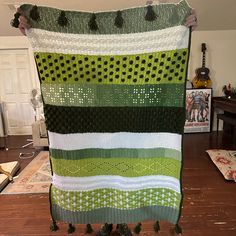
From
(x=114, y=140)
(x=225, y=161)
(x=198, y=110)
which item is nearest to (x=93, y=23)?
(x=114, y=140)

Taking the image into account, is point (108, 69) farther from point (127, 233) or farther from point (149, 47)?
point (127, 233)

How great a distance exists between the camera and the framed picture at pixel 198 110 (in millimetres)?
4020

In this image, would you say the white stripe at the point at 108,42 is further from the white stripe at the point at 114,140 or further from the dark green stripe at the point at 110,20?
the white stripe at the point at 114,140

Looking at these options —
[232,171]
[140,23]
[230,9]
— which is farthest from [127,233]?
[230,9]

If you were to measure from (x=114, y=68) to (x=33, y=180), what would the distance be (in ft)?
7.04

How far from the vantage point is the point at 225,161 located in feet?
9.05

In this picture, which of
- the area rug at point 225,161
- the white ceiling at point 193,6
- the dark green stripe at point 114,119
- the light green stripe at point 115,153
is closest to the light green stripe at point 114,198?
the light green stripe at point 115,153

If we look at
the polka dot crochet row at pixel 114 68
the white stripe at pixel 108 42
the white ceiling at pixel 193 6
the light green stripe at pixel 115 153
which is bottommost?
the light green stripe at pixel 115 153

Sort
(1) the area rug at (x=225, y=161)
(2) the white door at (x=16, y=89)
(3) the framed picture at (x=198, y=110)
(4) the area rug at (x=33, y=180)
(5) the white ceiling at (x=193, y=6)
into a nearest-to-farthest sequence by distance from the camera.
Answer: (4) the area rug at (x=33, y=180) → (1) the area rug at (x=225, y=161) → (5) the white ceiling at (x=193, y=6) → (3) the framed picture at (x=198, y=110) → (2) the white door at (x=16, y=89)

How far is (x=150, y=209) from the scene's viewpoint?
2.79 ft

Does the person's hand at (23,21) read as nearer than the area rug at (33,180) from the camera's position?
Yes

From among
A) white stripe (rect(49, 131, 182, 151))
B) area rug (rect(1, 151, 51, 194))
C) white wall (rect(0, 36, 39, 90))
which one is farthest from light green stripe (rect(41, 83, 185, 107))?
white wall (rect(0, 36, 39, 90))

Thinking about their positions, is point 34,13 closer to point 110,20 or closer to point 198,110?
point 110,20

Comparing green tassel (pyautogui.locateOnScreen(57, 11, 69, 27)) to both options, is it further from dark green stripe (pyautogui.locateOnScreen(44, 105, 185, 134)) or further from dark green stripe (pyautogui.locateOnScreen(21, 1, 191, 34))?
dark green stripe (pyautogui.locateOnScreen(44, 105, 185, 134))
